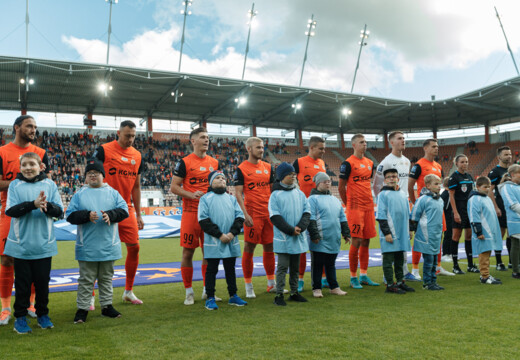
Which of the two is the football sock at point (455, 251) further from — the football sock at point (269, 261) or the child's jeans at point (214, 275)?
the child's jeans at point (214, 275)

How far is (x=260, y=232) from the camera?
17.3 feet


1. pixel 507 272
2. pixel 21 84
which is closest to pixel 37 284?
pixel 507 272

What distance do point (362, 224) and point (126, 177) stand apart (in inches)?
129

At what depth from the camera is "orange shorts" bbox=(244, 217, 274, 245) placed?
5.22 meters

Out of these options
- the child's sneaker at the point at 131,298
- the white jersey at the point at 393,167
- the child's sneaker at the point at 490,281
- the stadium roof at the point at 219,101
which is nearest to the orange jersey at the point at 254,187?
the child's sneaker at the point at 131,298

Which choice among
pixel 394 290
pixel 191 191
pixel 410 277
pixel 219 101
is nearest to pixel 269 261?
pixel 191 191

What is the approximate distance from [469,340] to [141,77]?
25.6 meters

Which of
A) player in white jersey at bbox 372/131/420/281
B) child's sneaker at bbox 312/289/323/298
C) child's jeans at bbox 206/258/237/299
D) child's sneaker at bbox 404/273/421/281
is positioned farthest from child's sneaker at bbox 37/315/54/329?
child's sneaker at bbox 404/273/421/281

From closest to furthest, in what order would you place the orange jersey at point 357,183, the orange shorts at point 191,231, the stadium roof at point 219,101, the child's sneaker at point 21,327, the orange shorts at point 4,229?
the child's sneaker at point 21,327 < the orange shorts at point 4,229 < the orange shorts at point 191,231 < the orange jersey at point 357,183 < the stadium roof at point 219,101

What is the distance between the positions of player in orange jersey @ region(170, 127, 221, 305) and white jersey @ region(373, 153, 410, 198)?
259 cm

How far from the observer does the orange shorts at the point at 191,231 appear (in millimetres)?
4887

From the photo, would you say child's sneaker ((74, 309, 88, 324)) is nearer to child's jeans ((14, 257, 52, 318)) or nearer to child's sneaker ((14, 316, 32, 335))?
child's jeans ((14, 257, 52, 318))

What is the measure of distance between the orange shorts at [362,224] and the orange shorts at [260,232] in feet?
4.05

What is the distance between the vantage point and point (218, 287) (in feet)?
18.9
